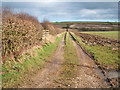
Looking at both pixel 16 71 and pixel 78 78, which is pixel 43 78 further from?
pixel 78 78

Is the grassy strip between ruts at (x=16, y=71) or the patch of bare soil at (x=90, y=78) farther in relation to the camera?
the grassy strip between ruts at (x=16, y=71)

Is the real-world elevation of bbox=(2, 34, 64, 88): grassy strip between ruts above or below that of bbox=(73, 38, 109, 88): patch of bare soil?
above

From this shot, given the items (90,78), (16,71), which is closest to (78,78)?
(90,78)

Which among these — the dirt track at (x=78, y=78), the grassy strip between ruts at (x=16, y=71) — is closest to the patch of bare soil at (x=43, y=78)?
the dirt track at (x=78, y=78)

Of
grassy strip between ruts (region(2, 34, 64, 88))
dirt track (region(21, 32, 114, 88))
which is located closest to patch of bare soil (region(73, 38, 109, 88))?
dirt track (region(21, 32, 114, 88))

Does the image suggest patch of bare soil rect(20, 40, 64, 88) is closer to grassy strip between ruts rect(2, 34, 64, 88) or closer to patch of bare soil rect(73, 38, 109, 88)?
grassy strip between ruts rect(2, 34, 64, 88)

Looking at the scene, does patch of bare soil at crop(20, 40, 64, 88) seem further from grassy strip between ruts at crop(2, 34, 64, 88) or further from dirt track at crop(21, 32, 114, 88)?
grassy strip between ruts at crop(2, 34, 64, 88)

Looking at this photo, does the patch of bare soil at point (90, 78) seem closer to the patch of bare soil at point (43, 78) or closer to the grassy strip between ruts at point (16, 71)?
the patch of bare soil at point (43, 78)

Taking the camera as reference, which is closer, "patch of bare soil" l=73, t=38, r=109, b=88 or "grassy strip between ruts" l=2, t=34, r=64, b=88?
"patch of bare soil" l=73, t=38, r=109, b=88

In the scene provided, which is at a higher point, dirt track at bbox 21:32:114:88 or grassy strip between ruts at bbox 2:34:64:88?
grassy strip between ruts at bbox 2:34:64:88

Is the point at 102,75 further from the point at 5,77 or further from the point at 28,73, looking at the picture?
the point at 5,77

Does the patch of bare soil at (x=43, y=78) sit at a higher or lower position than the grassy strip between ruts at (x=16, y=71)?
lower

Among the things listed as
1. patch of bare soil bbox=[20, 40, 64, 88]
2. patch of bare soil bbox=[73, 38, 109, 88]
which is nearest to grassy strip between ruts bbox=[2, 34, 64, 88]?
patch of bare soil bbox=[20, 40, 64, 88]

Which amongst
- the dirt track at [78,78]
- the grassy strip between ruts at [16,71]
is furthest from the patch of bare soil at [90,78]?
the grassy strip between ruts at [16,71]
